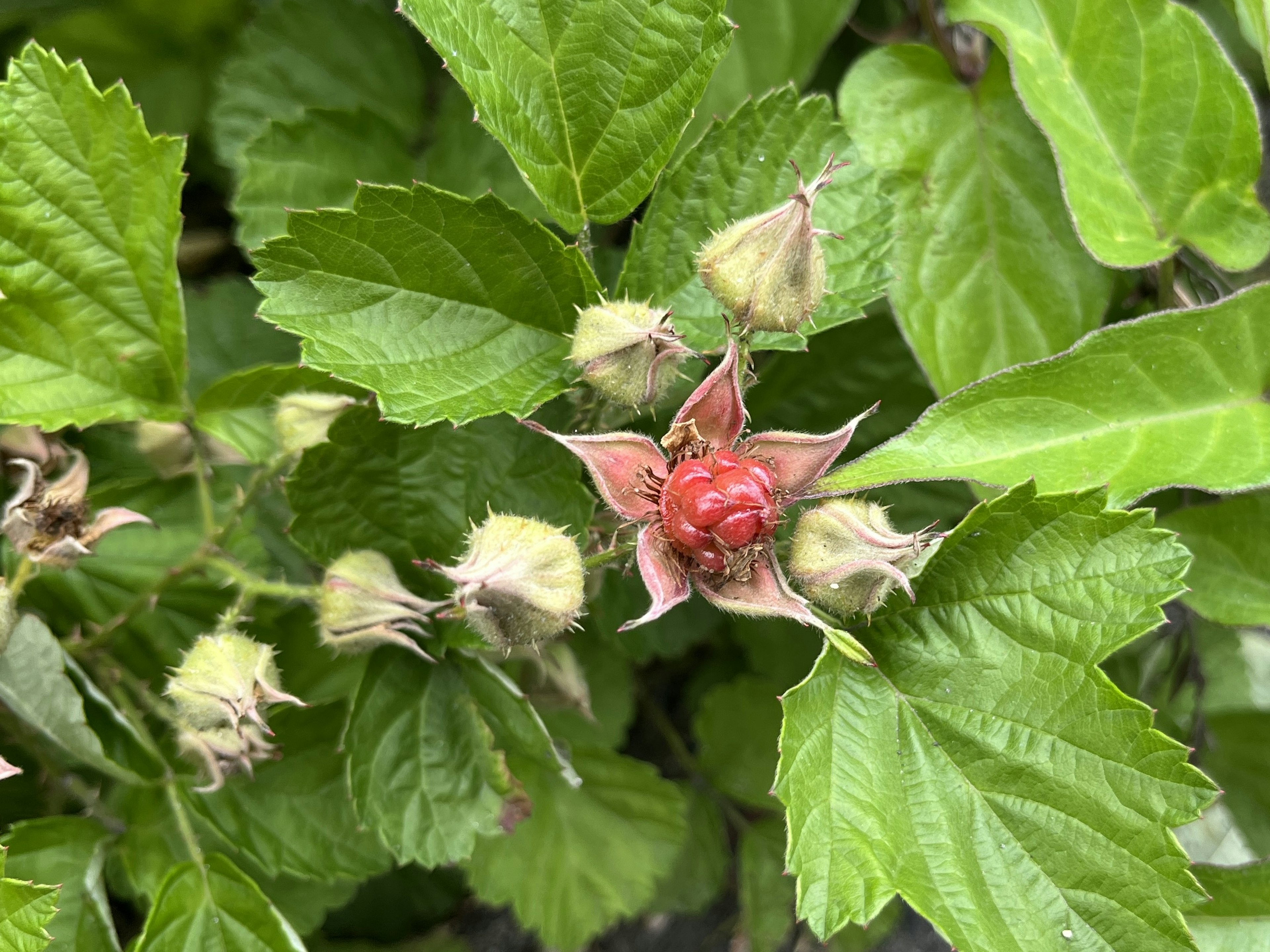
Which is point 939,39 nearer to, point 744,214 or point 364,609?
point 744,214

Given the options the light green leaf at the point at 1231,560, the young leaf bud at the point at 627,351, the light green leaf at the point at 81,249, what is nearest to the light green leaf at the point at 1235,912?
the light green leaf at the point at 1231,560

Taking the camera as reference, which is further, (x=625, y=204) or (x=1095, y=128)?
(x=1095, y=128)

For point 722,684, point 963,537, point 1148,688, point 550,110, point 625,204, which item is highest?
point 550,110

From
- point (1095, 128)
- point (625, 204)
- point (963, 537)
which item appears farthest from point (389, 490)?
point (1095, 128)

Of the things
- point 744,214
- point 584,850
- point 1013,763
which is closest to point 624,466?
point 744,214

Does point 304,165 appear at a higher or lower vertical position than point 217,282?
higher

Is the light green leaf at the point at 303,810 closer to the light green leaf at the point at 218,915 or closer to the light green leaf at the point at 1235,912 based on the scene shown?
the light green leaf at the point at 218,915

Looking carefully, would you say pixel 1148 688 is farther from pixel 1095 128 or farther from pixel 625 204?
pixel 625 204
